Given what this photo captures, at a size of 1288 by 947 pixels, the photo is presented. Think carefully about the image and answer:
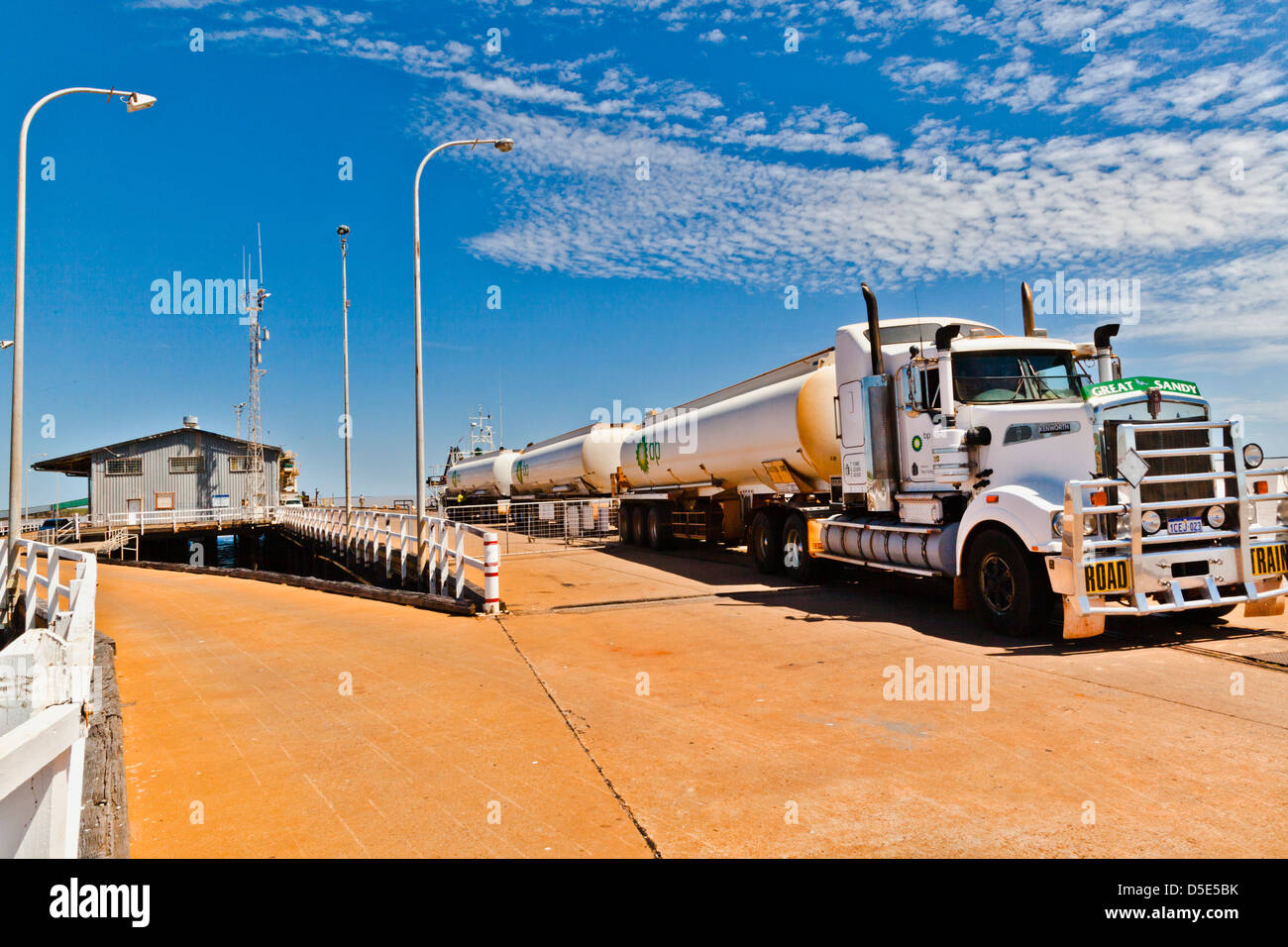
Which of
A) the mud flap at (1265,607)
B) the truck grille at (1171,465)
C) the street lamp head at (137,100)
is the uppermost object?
the street lamp head at (137,100)

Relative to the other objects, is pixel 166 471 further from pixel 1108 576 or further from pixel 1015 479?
pixel 1108 576

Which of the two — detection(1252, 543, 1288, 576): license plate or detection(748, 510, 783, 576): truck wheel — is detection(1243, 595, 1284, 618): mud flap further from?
detection(748, 510, 783, 576): truck wheel

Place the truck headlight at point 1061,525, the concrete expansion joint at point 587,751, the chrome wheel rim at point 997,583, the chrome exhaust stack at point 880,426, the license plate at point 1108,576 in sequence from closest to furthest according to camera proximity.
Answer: the concrete expansion joint at point 587,751, the license plate at point 1108,576, the truck headlight at point 1061,525, the chrome wheel rim at point 997,583, the chrome exhaust stack at point 880,426

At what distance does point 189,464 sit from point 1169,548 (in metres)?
49.5

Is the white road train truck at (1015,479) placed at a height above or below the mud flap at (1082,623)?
above

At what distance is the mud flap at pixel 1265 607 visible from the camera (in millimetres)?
8414

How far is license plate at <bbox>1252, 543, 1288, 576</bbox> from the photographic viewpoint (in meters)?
8.26

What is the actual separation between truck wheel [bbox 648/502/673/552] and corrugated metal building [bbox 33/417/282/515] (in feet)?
114

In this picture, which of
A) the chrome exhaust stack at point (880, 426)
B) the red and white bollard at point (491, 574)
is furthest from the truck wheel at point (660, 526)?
the red and white bollard at point (491, 574)

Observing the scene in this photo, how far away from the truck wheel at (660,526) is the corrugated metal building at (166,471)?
34.7 metres

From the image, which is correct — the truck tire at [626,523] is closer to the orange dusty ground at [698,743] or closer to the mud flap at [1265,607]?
the orange dusty ground at [698,743]

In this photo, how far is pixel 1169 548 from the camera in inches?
323
